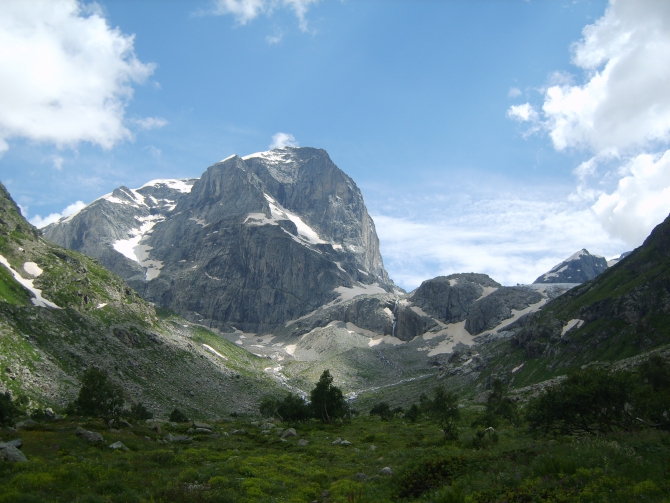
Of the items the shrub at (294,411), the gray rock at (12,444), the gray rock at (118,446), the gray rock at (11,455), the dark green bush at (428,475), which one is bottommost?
the shrub at (294,411)

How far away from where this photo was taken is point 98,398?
53.7 m

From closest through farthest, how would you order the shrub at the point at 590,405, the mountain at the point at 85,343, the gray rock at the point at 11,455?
the gray rock at the point at 11,455
the shrub at the point at 590,405
the mountain at the point at 85,343

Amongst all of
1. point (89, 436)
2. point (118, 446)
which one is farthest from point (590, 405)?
point (89, 436)

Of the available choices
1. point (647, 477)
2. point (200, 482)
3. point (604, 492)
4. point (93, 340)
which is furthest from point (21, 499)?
point (93, 340)

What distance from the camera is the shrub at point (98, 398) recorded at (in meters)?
53.1

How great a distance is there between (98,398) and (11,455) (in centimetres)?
3090

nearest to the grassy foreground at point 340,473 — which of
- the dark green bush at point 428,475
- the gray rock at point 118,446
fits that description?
the dark green bush at point 428,475

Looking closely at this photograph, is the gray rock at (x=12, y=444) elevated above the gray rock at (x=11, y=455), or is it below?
above

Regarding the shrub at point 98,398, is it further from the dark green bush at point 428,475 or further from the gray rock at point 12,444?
the dark green bush at point 428,475

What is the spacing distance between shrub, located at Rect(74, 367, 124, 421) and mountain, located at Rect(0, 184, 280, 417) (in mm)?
35970

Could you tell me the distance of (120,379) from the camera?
111750 mm

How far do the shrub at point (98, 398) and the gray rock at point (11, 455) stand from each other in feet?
92.1

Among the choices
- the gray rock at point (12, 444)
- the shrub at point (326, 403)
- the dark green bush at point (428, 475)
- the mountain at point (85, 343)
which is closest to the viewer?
the dark green bush at point (428, 475)

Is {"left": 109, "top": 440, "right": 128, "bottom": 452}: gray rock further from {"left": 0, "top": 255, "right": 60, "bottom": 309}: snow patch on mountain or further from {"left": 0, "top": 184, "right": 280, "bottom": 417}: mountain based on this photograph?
{"left": 0, "top": 255, "right": 60, "bottom": 309}: snow patch on mountain
